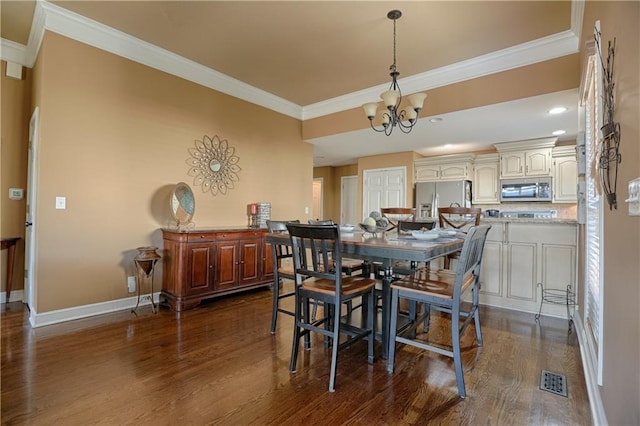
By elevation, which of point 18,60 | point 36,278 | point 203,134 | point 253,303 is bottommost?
point 253,303

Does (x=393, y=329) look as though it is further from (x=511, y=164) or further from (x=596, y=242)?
(x=511, y=164)

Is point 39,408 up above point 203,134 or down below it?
below

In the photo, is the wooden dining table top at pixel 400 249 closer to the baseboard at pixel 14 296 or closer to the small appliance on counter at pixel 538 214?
the baseboard at pixel 14 296

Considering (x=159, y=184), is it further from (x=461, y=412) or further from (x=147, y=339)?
(x=461, y=412)

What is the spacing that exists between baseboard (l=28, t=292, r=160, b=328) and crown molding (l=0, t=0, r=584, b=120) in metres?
2.63

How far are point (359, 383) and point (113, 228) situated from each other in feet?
9.56

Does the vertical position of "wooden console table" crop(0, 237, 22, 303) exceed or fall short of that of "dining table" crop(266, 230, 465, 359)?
it falls short

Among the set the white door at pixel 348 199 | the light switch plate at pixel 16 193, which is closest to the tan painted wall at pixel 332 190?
the white door at pixel 348 199

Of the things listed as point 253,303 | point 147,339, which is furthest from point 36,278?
point 253,303

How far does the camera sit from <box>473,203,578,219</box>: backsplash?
5.44 metres

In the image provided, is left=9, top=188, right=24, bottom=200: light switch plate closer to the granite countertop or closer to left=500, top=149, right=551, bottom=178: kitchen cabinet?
the granite countertop

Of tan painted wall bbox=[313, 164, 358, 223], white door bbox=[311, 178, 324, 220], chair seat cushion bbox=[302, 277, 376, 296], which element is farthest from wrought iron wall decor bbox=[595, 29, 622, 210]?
white door bbox=[311, 178, 324, 220]

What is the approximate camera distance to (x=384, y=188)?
688 centimetres

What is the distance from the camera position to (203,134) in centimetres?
406
